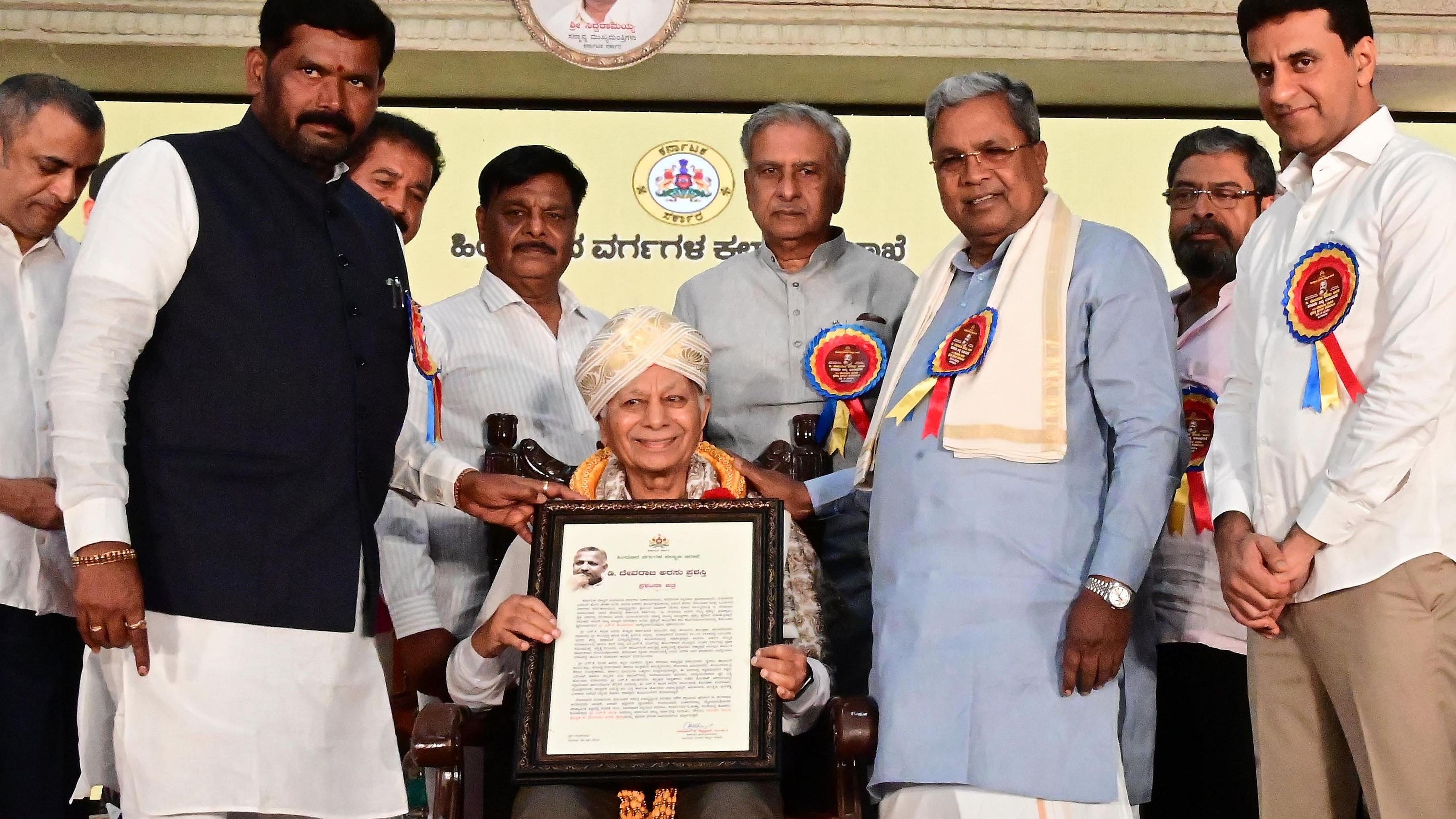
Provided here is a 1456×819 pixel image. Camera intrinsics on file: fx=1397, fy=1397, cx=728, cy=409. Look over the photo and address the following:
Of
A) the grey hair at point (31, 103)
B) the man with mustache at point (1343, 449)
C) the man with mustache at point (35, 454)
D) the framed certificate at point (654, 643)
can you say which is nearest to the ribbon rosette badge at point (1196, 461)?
the man with mustache at point (1343, 449)

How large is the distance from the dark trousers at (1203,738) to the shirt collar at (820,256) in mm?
1140

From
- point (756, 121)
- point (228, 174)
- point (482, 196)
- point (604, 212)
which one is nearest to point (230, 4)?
point (604, 212)

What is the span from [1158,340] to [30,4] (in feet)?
16.4

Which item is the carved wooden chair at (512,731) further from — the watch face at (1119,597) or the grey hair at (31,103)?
the grey hair at (31,103)

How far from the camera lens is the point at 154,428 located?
2121mm

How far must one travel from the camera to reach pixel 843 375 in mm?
3074

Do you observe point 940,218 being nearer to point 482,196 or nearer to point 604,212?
point 604,212

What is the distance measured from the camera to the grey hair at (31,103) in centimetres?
275

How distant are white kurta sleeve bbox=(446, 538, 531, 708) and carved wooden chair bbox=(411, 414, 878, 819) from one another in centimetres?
4

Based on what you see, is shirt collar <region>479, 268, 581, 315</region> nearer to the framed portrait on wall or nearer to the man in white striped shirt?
the man in white striped shirt

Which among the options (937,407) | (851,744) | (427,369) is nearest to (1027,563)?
(937,407)

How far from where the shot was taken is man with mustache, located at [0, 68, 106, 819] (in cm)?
261

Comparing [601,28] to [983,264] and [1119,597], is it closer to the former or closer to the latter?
[983,264]

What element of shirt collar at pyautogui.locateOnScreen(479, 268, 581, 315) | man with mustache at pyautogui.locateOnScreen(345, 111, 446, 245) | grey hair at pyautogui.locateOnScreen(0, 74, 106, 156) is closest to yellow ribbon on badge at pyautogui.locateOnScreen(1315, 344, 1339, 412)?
shirt collar at pyautogui.locateOnScreen(479, 268, 581, 315)
